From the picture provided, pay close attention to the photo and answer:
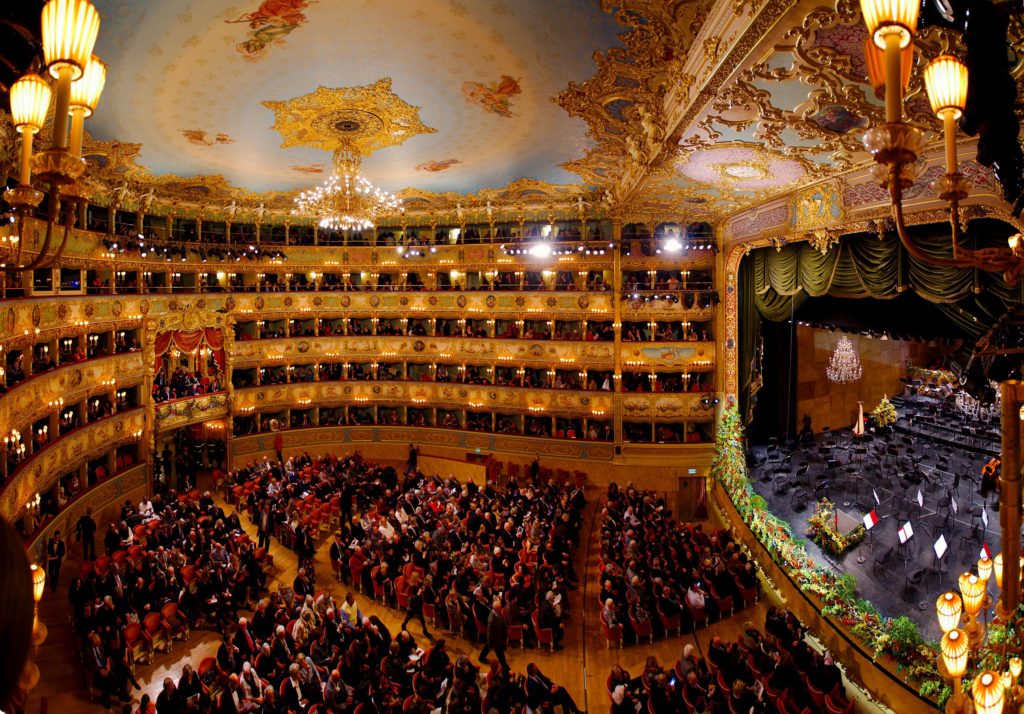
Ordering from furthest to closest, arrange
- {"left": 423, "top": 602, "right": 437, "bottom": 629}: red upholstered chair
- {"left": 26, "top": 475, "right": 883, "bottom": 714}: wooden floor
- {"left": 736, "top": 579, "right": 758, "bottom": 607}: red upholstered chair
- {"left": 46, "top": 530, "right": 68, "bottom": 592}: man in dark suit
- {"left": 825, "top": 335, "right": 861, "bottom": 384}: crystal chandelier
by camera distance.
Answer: {"left": 825, "top": 335, "right": 861, "bottom": 384}: crystal chandelier → {"left": 46, "top": 530, "right": 68, "bottom": 592}: man in dark suit → {"left": 736, "top": 579, "right": 758, "bottom": 607}: red upholstered chair → {"left": 423, "top": 602, "right": 437, "bottom": 629}: red upholstered chair → {"left": 26, "top": 475, "right": 883, "bottom": 714}: wooden floor

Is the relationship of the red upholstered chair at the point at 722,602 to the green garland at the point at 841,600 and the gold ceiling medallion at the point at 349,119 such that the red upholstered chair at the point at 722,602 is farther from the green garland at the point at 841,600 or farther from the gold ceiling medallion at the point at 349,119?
the gold ceiling medallion at the point at 349,119

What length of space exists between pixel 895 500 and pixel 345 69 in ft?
54.4

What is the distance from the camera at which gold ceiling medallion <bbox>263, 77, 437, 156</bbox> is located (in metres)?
10.6

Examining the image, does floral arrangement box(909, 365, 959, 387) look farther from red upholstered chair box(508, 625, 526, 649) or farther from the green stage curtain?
red upholstered chair box(508, 625, 526, 649)

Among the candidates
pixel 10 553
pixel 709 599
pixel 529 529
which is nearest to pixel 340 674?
pixel 529 529

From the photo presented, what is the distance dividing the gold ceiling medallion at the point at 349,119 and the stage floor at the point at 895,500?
12.7m

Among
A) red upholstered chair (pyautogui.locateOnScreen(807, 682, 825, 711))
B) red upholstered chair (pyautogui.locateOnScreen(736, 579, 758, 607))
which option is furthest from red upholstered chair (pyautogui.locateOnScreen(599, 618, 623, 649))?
red upholstered chair (pyautogui.locateOnScreen(807, 682, 825, 711))

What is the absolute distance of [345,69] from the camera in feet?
31.4

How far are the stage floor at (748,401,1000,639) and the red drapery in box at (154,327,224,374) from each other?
1860 centimetres

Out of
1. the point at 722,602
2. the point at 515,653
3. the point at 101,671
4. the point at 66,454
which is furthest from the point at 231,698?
the point at 66,454

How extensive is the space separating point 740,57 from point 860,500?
13.2m

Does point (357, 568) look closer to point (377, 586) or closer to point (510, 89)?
point (377, 586)

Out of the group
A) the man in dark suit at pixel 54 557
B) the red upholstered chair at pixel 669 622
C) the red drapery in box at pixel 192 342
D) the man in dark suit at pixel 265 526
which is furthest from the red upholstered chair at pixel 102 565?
the red upholstered chair at pixel 669 622

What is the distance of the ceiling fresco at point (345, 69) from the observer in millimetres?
7773
